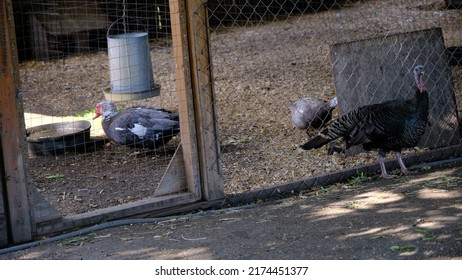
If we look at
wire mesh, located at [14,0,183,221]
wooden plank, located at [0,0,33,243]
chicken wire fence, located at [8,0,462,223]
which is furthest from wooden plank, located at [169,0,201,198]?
wooden plank, located at [0,0,33,243]

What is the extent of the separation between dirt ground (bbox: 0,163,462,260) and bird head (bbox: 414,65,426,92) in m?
0.76

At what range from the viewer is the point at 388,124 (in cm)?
597

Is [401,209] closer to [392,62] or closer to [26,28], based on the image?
[392,62]

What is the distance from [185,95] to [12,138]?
1179mm

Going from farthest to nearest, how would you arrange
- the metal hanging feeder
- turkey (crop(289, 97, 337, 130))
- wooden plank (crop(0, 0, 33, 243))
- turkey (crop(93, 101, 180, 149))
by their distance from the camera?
turkey (crop(289, 97, 337, 130)) → turkey (crop(93, 101, 180, 149)) → the metal hanging feeder → wooden plank (crop(0, 0, 33, 243))

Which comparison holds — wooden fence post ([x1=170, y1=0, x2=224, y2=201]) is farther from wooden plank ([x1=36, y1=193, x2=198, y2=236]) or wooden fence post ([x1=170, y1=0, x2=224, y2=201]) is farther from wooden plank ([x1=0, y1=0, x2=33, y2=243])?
wooden plank ([x1=0, y1=0, x2=33, y2=243])

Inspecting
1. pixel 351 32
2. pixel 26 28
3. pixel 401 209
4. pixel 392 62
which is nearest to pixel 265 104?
pixel 392 62

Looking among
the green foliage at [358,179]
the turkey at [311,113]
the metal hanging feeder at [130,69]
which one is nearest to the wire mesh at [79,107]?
the metal hanging feeder at [130,69]

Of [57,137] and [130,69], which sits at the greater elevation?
[130,69]

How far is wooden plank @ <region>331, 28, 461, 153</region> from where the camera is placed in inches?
256

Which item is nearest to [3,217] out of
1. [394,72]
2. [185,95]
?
[185,95]

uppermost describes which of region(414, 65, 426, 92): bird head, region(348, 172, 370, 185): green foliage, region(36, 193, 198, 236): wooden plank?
region(414, 65, 426, 92): bird head

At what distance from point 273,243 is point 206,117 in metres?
1.21

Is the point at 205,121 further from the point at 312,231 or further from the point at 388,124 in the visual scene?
the point at 388,124
